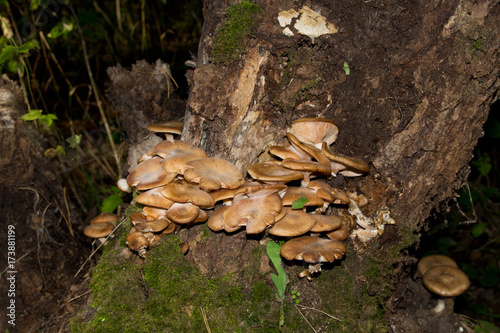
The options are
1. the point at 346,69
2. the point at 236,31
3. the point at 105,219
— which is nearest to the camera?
the point at 236,31

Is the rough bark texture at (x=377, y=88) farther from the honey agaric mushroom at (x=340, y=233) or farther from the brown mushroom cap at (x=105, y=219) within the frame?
the brown mushroom cap at (x=105, y=219)

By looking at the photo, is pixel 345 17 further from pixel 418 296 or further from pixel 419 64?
pixel 418 296

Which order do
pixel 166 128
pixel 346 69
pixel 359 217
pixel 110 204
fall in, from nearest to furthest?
1. pixel 346 69
2. pixel 359 217
3. pixel 166 128
4. pixel 110 204

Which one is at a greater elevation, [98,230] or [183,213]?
[183,213]

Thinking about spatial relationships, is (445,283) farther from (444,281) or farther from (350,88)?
(350,88)

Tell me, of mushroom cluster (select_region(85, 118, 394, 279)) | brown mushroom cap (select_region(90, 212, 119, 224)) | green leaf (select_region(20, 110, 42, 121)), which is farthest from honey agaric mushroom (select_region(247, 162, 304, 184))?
green leaf (select_region(20, 110, 42, 121))

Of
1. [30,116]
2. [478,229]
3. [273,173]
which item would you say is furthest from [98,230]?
[478,229]

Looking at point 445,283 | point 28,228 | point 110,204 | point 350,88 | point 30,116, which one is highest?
point 350,88
